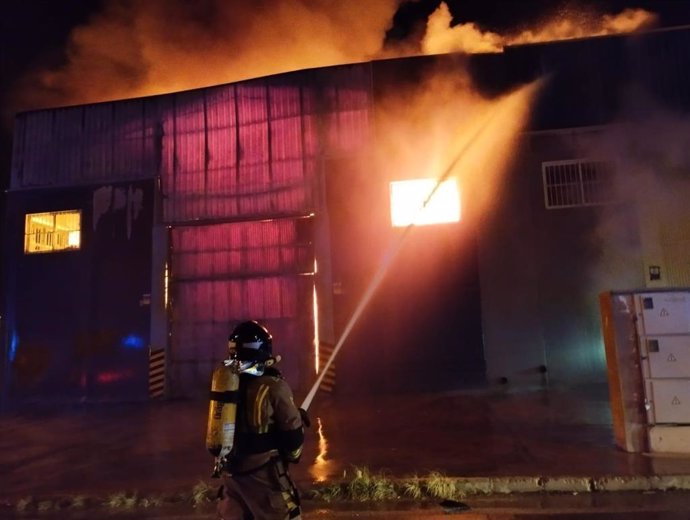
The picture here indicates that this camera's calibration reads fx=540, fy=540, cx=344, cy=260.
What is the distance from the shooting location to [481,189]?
1064 centimetres

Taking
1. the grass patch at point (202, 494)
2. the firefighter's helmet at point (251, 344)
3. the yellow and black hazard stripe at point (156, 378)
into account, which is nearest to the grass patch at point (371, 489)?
the grass patch at point (202, 494)

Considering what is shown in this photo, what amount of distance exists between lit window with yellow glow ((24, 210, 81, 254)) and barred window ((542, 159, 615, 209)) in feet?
33.6

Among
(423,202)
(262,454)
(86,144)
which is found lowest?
(262,454)

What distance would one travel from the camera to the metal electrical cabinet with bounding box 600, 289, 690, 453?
5230 mm

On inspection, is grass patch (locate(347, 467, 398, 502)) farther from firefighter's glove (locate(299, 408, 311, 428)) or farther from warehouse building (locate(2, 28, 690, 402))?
warehouse building (locate(2, 28, 690, 402))

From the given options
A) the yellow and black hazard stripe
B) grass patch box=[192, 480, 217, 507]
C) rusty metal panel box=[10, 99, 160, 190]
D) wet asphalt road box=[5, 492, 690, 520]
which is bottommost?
wet asphalt road box=[5, 492, 690, 520]

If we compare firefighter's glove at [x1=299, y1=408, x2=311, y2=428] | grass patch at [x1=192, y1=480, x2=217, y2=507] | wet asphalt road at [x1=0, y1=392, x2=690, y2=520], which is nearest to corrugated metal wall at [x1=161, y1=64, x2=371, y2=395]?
wet asphalt road at [x1=0, y1=392, x2=690, y2=520]

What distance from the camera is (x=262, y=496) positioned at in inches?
99.1

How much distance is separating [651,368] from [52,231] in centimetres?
1224

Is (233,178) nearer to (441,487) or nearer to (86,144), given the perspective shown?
(86,144)

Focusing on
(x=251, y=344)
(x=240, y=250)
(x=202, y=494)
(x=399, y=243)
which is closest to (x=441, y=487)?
(x=202, y=494)

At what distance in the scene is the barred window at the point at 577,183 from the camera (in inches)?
410

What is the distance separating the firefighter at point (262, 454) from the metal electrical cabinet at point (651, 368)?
4.19m

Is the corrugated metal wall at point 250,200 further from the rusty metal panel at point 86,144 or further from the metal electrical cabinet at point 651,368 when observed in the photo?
the metal electrical cabinet at point 651,368
